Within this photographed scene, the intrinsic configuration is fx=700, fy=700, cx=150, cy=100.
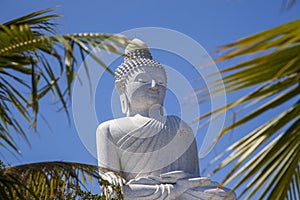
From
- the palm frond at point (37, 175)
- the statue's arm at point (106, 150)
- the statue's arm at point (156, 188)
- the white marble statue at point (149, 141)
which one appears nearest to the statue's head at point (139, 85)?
the white marble statue at point (149, 141)

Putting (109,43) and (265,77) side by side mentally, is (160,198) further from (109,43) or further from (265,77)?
(265,77)

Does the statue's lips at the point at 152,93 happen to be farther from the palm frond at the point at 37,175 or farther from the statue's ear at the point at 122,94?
the palm frond at the point at 37,175

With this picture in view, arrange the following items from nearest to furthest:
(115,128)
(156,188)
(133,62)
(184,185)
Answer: (156,188), (184,185), (115,128), (133,62)

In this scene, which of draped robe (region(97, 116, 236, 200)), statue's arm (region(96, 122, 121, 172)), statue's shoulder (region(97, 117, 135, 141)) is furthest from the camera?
statue's shoulder (region(97, 117, 135, 141))

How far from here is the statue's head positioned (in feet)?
37.3

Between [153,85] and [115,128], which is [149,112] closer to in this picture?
[153,85]

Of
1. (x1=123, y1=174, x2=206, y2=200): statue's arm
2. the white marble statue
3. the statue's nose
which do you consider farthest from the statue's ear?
(x1=123, y1=174, x2=206, y2=200): statue's arm

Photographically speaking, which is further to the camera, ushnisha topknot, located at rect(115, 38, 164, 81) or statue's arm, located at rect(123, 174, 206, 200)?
ushnisha topknot, located at rect(115, 38, 164, 81)

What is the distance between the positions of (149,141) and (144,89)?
88 centimetres

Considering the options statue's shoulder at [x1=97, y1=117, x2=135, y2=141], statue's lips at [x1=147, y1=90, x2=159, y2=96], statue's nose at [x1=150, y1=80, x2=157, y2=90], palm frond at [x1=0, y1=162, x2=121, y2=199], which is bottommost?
palm frond at [x1=0, y1=162, x2=121, y2=199]

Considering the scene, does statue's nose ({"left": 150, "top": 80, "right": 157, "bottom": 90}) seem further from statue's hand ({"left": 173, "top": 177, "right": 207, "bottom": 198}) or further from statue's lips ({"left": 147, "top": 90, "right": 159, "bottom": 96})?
statue's hand ({"left": 173, "top": 177, "right": 207, "bottom": 198})

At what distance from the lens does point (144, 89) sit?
11.4 metres

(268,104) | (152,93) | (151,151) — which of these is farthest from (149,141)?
(268,104)

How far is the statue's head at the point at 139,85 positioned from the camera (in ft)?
37.3
